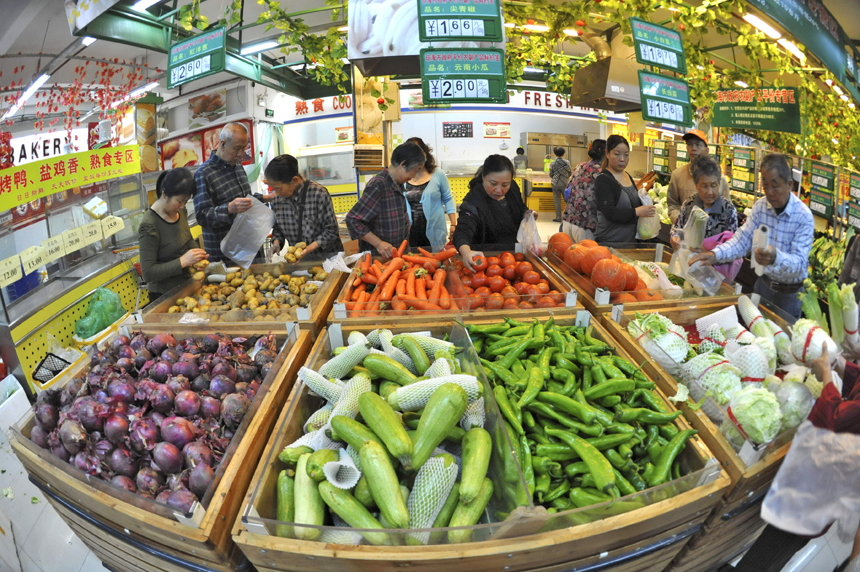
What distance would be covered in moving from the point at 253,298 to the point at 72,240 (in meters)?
1.68

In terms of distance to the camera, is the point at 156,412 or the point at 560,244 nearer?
the point at 156,412

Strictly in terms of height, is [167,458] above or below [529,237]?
below

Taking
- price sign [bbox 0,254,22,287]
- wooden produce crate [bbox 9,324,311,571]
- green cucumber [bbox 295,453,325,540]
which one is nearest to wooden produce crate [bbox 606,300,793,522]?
green cucumber [bbox 295,453,325,540]

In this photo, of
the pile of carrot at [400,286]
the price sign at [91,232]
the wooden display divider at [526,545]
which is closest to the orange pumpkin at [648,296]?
the pile of carrot at [400,286]

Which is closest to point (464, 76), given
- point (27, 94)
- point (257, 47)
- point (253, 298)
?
point (253, 298)

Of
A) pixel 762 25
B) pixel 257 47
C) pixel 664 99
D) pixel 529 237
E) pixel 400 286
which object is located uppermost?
pixel 257 47

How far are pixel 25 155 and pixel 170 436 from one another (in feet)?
10.5

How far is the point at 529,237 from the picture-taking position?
3.46m

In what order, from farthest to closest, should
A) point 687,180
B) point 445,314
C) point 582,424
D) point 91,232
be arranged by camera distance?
point 687,180 → point 91,232 → point 445,314 → point 582,424

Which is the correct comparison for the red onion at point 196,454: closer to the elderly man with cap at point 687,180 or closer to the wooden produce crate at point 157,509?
the wooden produce crate at point 157,509

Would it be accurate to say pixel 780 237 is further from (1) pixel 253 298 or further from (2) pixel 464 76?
(1) pixel 253 298

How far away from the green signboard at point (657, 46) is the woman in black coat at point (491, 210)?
1144mm

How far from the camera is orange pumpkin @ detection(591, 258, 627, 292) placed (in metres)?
2.63

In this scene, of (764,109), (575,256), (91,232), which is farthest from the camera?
(764,109)
